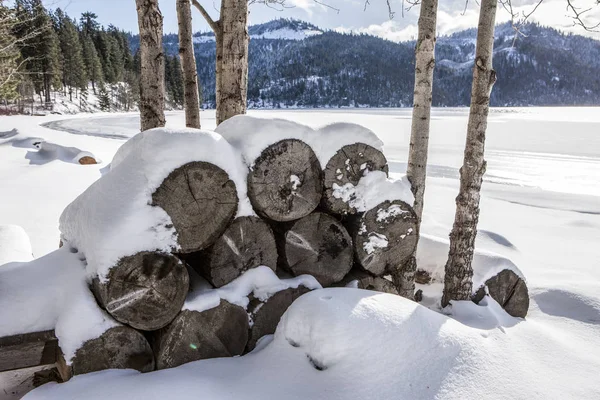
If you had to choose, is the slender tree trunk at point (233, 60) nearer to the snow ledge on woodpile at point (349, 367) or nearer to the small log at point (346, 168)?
the small log at point (346, 168)

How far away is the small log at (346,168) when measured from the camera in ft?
9.18


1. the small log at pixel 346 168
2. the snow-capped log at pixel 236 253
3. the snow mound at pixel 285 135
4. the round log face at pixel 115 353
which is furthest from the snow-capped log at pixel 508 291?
the round log face at pixel 115 353

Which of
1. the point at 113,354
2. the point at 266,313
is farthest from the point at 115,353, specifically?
the point at 266,313

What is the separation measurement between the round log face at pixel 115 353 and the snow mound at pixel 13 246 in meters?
1.60

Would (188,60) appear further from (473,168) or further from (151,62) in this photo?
(473,168)

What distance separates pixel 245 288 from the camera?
8.28ft

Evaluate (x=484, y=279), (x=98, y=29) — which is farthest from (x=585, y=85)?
(x=484, y=279)

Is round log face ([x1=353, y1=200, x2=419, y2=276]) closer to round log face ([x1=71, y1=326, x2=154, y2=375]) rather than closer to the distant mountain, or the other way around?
round log face ([x1=71, y1=326, x2=154, y2=375])

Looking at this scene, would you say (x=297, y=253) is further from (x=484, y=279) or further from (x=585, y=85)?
(x=585, y=85)

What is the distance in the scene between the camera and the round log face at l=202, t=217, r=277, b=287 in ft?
8.13

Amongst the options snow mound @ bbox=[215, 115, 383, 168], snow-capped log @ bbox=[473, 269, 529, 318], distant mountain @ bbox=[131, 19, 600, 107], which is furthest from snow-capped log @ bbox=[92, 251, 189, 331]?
distant mountain @ bbox=[131, 19, 600, 107]

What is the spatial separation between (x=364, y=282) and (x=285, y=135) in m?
1.40

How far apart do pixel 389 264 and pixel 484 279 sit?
4.15ft

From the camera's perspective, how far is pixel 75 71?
5556 centimetres
